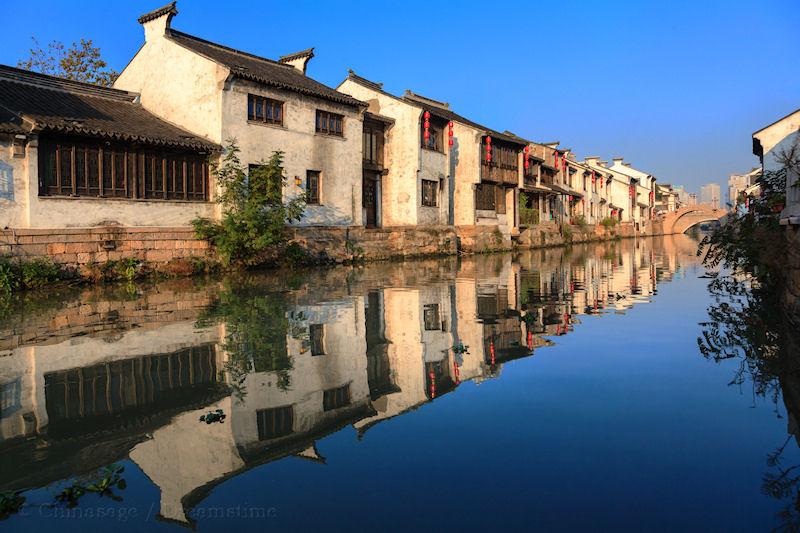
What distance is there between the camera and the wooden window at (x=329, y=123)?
2412 centimetres

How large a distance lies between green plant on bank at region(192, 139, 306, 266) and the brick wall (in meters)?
0.62

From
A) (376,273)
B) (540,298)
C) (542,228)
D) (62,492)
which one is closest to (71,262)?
(376,273)

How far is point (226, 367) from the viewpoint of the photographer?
21.4 ft

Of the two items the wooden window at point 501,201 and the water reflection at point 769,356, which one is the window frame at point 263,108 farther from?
the wooden window at point 501,201

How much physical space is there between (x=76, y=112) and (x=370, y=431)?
17337 millimetres

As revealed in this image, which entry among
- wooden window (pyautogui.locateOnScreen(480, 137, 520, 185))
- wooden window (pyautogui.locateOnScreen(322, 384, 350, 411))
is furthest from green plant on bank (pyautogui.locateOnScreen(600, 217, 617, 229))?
wooden window (pyautogui.locateOnScreen(322, 384, 350, 411))

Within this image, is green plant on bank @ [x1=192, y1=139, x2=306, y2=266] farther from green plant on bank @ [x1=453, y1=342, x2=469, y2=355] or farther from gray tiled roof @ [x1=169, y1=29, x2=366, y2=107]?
green plant on bank @ [x1=453, y1=342, x2=469, y2=355]

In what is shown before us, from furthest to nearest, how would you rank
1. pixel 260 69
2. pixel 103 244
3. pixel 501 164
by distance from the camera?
pixel 501 164 < pixel 260 69 < pixel 103 244

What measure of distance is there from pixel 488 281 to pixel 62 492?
14304 mm

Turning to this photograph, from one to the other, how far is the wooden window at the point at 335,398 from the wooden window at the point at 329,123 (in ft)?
64.5

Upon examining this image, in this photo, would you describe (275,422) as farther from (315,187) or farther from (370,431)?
(315,187)

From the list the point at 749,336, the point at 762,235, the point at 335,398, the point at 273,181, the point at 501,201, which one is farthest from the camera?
the point at 501,201

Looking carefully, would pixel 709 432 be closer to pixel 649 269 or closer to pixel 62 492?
pixel 62 492

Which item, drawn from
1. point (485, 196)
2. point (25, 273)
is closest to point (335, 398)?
point (25, 273)
